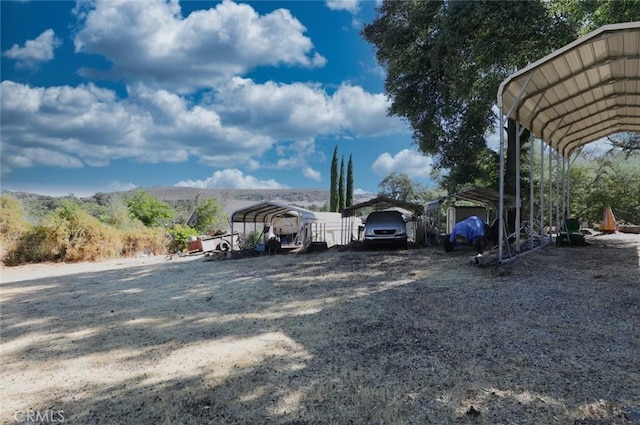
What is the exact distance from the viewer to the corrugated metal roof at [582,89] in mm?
8430

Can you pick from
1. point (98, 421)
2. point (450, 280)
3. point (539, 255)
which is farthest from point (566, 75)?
point (98, 421)

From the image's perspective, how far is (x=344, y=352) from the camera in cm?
459

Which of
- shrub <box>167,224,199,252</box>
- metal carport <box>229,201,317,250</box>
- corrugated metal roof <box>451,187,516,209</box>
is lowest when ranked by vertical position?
shrub <box>167,224,199,252</box>

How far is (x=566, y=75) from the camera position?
9766mm

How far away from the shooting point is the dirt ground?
3.33 metres

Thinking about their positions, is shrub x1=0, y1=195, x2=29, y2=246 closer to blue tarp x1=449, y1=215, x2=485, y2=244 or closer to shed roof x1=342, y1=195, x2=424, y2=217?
shed roof x1=342, y1=195, x2=424, y2=217

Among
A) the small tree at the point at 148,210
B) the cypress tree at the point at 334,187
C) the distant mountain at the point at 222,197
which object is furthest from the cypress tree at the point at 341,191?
the small tree at the point at 148,210

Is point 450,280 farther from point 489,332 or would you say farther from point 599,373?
point 599,373

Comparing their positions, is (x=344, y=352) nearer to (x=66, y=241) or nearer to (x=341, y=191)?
(x=66, y=241)

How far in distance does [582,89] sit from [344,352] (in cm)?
1079

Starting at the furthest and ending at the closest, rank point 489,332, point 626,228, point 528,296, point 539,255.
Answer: point 626,228
point 539,255
point 528,296
point 489,332

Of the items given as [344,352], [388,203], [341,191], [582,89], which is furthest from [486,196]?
[341,191]

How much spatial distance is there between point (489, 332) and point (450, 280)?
3.64 meters

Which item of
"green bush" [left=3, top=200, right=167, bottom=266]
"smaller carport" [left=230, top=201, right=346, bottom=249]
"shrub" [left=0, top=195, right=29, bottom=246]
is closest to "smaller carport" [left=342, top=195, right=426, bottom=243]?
"smaller carport" [left=230, top=201, right=346, bottom=249]
